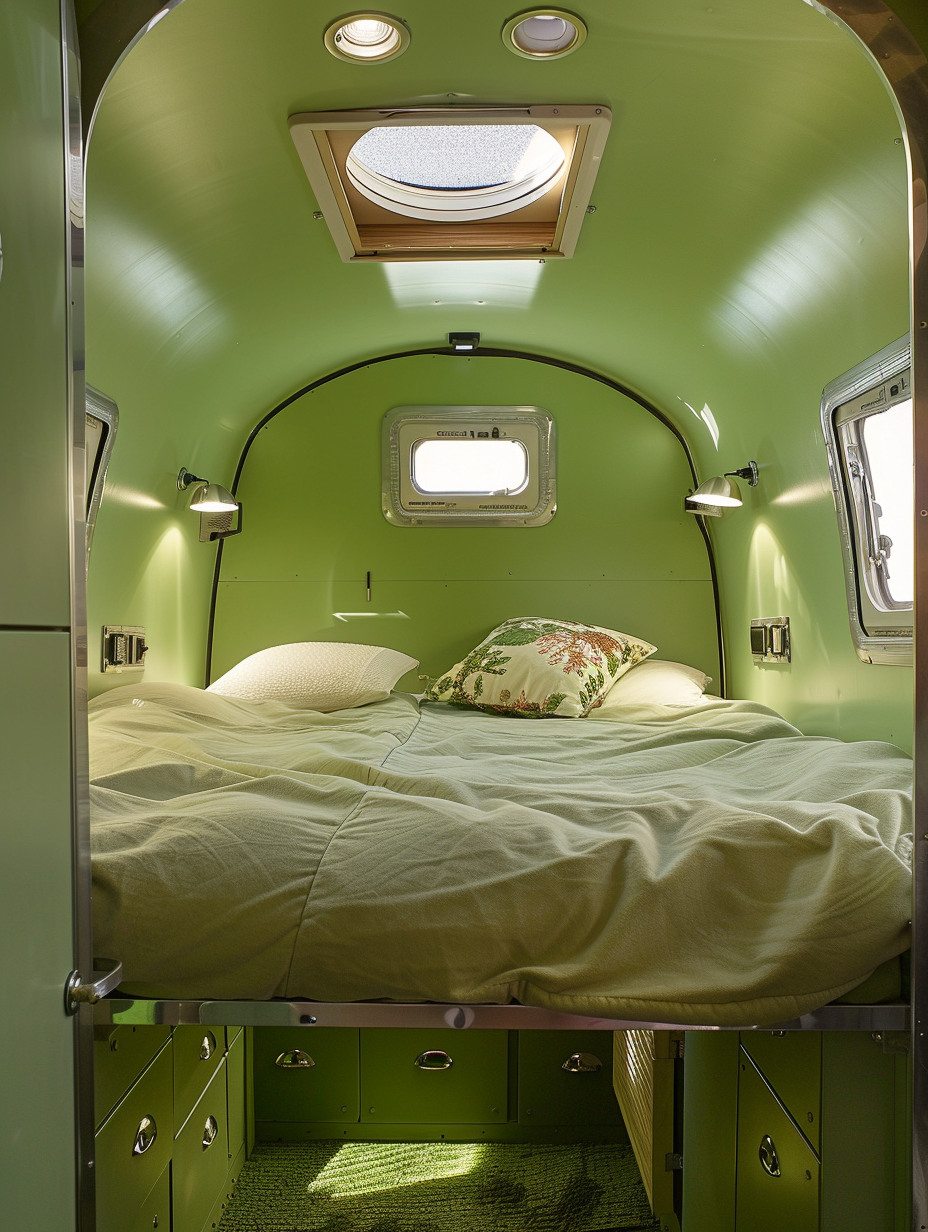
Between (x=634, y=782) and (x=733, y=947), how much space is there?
28.5 inches

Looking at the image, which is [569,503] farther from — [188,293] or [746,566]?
[188,293]

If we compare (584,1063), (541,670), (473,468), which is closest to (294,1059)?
(584,1063)

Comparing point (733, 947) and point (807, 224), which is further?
point (807, 224)

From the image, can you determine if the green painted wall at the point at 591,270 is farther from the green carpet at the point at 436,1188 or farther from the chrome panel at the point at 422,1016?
the green carpet at the point at 436,1188

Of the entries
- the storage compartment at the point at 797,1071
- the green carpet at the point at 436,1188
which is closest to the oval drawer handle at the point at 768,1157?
the storage compartment at the point at 797,1071

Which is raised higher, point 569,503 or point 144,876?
point 569,503

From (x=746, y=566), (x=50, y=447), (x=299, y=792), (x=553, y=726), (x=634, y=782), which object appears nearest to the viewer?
(x=50, y=447)

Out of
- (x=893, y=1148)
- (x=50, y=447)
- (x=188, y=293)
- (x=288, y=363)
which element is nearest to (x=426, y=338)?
(x=288, y=363)

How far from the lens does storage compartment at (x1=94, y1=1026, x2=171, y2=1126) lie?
54.6 inches

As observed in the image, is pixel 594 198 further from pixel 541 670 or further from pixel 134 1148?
pixel 134 1148

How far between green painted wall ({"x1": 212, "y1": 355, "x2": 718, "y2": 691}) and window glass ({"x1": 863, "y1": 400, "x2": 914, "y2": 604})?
1670mm

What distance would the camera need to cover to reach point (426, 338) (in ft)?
12.4

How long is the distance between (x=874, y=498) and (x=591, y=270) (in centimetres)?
117

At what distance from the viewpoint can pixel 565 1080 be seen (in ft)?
8.85
